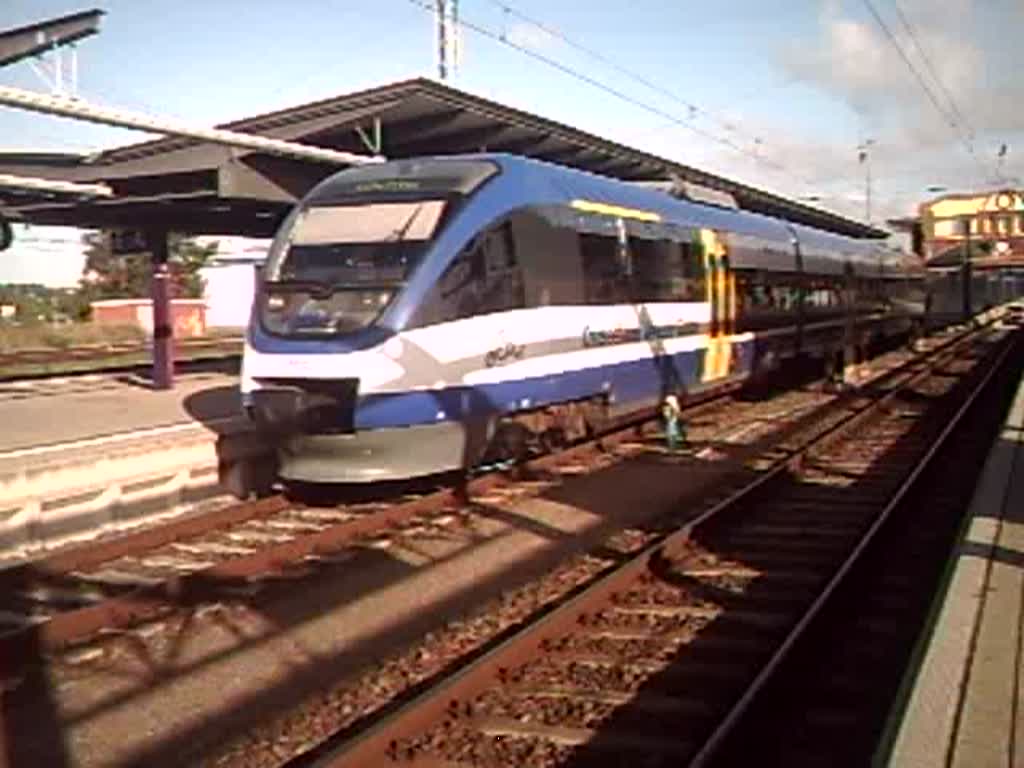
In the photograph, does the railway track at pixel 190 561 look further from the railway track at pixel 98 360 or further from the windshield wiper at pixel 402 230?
the railway track at pixel 98 360

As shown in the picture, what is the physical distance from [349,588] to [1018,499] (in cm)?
481

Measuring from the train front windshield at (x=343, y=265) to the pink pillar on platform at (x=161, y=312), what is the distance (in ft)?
23.8

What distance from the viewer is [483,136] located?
17781 millimetres

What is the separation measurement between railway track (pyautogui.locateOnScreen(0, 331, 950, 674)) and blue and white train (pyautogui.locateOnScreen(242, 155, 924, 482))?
0.41m

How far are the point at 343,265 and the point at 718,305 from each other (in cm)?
798

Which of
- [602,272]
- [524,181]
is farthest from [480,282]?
[602,272]

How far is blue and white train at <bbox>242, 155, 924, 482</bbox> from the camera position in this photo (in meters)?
10.2

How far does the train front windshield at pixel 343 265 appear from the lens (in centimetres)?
1031

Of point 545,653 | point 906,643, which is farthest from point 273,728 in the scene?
point 906,643

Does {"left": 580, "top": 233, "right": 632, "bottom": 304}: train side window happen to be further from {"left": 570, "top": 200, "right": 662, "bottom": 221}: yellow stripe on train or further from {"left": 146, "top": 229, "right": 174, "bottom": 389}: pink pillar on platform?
{"left": 146, "top": 229, "right": 174, "bottom": 389}: pink pillar on platform

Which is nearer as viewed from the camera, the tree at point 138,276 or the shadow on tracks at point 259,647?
the shadow on tracks at point 259,647

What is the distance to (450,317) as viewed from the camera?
10.5m

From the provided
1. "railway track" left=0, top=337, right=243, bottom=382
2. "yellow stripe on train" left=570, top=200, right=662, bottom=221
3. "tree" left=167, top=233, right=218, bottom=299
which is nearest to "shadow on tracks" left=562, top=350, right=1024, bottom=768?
"yellow stripe on train" left=570, top=200, right=662, bottom=221

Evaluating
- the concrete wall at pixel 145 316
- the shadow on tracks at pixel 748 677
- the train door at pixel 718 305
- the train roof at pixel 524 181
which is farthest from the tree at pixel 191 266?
the shadow on tracks at pixel 748 677
